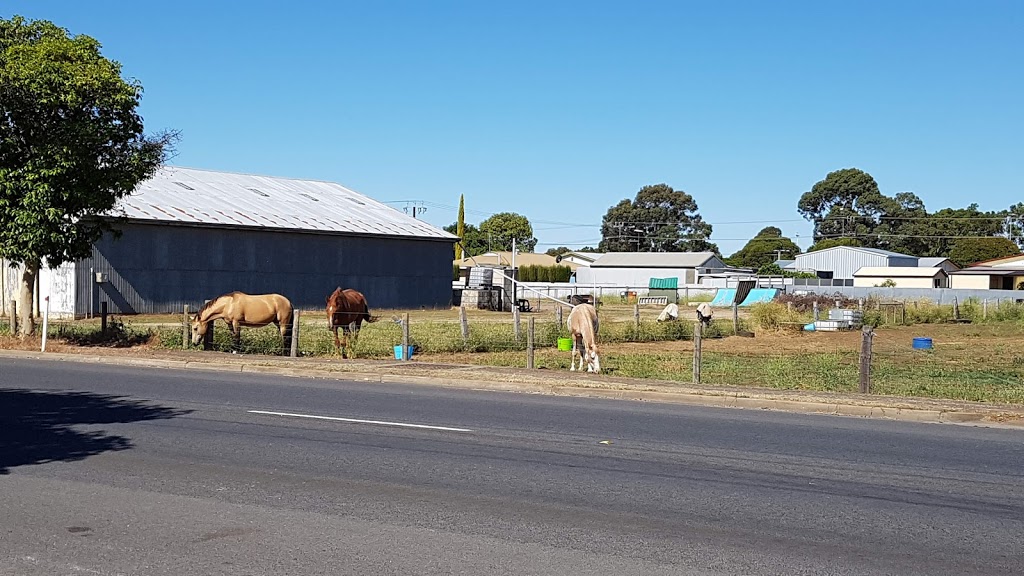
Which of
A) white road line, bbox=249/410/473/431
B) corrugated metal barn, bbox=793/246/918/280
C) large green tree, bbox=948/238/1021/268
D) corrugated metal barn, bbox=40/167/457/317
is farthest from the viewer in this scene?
large green tree, bbox=948/238/1021/268

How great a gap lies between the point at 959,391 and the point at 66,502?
1464 cm

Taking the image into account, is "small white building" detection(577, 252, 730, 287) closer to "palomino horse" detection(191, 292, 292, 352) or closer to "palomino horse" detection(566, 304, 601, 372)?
"palomino horse" detection(191, 292, 292, 352)

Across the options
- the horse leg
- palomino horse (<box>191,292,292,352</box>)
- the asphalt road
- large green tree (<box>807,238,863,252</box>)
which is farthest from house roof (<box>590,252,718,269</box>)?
the asphalt road

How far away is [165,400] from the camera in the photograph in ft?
51.5

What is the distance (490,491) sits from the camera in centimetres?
937

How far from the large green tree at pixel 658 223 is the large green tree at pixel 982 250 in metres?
34.7

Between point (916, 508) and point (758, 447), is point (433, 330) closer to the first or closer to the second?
point (758, 447)

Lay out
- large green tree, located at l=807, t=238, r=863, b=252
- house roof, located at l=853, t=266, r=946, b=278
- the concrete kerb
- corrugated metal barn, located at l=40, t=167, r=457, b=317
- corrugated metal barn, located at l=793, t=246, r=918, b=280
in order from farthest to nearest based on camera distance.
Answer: large green tree, located at l=807, t=238, r=863, b=252 → corrugated metal barn, located at l=793, t=246, r=918, b=280 → house roof, located at l=853, t=266, r=946, b=278 → corrugated metal barn, located at l=40, t=167, r=457, b=317 → the concrete kerb

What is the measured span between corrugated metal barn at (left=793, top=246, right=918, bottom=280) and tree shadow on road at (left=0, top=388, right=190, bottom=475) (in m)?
95.1

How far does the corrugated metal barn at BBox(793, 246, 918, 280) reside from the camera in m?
104

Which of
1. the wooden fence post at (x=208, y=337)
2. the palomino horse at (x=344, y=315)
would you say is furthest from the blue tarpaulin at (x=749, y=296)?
the wooden fence post at (x=208, y=337)

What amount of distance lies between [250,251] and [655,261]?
64.3 meters

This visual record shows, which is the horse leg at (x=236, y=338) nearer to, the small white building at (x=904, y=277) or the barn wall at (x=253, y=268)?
the barn wall at (x=253, y=268)

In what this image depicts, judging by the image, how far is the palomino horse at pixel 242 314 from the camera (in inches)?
1014
